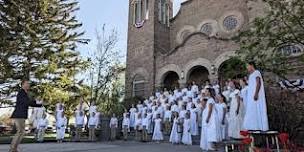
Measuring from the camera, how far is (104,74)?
85.0ft

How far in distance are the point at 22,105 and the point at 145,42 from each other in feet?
64.3

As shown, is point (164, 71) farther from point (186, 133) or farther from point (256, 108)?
point (256, 108)

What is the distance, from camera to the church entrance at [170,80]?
25.0 m

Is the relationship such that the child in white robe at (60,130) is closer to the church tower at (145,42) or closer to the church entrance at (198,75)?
the church tower at (145,42)

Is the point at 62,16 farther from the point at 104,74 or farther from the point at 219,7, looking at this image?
the point at 219,7

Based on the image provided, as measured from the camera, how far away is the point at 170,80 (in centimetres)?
2586

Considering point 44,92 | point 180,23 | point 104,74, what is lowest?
point 44,92

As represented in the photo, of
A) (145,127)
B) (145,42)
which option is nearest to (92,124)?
(145,127)

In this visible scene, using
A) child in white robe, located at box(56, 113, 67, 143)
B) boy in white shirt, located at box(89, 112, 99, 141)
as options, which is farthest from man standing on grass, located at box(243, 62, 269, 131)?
boy in white shirt, located at box(89, 112, 99, 141)

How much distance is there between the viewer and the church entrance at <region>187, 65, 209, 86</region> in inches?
926

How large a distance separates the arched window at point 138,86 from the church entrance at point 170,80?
2.03 m

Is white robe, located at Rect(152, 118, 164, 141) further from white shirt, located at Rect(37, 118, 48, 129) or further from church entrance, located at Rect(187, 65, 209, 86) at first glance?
church entrance, located at Rect(187, 65, 209, 86)

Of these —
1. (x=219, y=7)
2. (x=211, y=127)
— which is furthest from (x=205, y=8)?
(x=211, y=127)

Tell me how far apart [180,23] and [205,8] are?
9.25 ft
